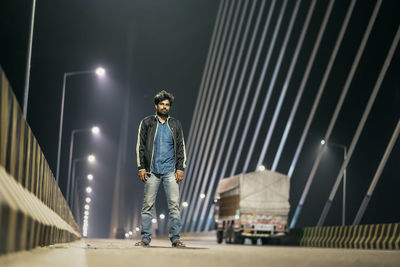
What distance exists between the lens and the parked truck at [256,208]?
24000 millimetres

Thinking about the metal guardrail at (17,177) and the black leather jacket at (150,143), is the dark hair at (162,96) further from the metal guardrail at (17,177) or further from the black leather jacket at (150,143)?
the metal guardrail at (17,177)

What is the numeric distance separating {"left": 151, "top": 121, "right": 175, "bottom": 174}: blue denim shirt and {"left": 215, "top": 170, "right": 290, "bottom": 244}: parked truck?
14.0 meters

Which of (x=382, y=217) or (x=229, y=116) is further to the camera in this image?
(x=229, y=116)

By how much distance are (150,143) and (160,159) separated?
0.85 ft

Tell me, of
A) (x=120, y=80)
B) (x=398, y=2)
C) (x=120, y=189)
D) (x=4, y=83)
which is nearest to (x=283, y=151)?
(x=398, y=2)

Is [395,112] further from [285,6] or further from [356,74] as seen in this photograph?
[285,6]

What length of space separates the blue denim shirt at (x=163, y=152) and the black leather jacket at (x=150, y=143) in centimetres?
6

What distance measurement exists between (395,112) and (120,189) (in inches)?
2907

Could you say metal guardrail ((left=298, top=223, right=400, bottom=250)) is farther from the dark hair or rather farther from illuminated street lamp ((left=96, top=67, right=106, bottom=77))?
illuminated street lamp ((left=96, top=67, right=106, bottom=77))

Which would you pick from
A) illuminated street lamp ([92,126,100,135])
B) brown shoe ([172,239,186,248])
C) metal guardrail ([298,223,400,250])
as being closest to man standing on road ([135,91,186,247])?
brown shoe ([172,239,186,248])

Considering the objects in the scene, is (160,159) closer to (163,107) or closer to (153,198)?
(153,198)

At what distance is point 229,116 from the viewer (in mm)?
58656

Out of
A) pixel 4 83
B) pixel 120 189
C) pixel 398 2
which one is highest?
pixel 398 2

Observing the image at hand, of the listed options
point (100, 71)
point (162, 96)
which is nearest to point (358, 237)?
point (162, 96)
